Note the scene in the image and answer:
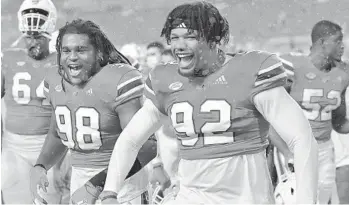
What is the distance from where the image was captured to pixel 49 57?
211 inches

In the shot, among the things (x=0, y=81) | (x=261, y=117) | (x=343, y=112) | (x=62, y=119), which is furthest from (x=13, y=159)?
(x=261, y=117)

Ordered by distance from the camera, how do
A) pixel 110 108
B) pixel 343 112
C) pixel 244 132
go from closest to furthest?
pixel 244 132, pixel 110 108, pixel 343 112

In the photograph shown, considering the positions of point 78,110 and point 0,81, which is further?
point 0,81

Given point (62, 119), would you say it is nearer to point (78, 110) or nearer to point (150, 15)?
point (78, 110)

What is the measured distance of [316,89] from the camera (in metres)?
5.65

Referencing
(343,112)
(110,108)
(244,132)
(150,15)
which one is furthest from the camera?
(150,15)

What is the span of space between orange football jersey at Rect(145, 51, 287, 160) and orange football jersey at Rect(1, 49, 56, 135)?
2.05 metres

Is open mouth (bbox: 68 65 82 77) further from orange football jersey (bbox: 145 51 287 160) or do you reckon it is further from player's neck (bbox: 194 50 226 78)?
player's neck (bbox: 194 50 226 78)

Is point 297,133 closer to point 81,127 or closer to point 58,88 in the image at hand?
point 81,127

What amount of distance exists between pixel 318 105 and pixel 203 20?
249cm

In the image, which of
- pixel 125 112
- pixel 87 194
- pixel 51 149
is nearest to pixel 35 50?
pixel 51 149

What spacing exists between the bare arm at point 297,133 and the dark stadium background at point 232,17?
125 inches

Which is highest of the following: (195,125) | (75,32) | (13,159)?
(75,32)

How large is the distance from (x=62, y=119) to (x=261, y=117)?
103cm
